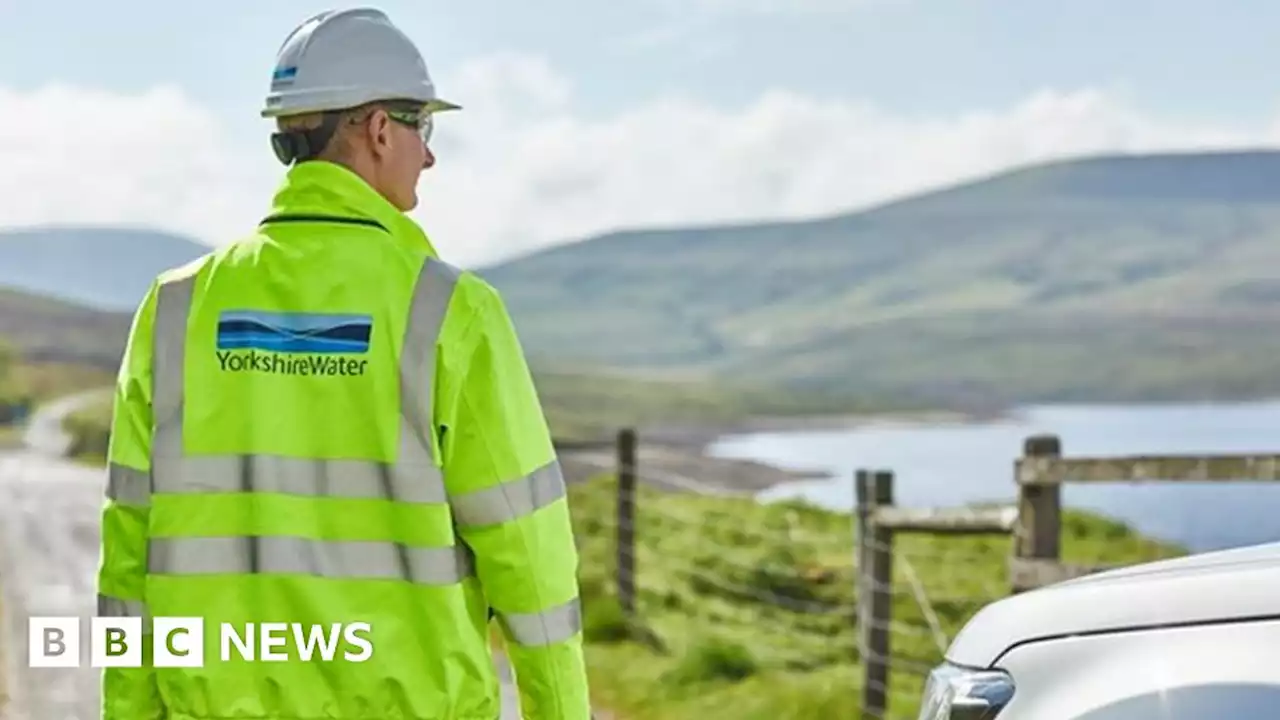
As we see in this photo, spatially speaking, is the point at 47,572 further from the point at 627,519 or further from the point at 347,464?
the point at 347,464

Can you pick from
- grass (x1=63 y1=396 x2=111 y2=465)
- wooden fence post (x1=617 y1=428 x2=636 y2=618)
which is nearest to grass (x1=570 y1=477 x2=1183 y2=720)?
wooden fence post (x1=617 y1=428 x2=636 y2=618)

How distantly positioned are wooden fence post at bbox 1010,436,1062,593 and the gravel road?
82.0 inches

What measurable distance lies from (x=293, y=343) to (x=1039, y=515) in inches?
210

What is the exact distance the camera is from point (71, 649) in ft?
29.4

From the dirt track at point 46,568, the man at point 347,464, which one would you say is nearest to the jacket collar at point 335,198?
the man at point 347,464

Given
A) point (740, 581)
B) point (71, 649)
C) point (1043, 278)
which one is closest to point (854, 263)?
point (1043, 278)

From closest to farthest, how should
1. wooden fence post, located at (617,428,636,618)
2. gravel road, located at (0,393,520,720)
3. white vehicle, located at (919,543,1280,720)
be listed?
white vehicle, located at (919,543,1280,720) → gravel road, located at (0,393,520,720) → wooden fence post, located at (617,428,636,618)

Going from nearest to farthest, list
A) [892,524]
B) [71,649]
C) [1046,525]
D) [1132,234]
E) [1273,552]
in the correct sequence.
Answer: [1273,552]
[1046,525]
[71,649]
[892,524]
[1132,234]

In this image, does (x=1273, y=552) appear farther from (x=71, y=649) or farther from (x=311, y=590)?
(x=71, y=649)

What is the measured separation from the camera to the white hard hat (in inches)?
122

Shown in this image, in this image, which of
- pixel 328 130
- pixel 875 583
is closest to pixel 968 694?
pixel 328 130

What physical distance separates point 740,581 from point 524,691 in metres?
15.7

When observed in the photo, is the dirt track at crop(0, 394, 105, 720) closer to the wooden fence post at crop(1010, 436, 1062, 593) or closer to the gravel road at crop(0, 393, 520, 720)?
the gravel road at crop(0, 393, 520, 720)

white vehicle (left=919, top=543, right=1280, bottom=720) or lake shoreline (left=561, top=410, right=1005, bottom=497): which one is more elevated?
white vehicle (left=919, top=543, right=1280, bottom=720)
